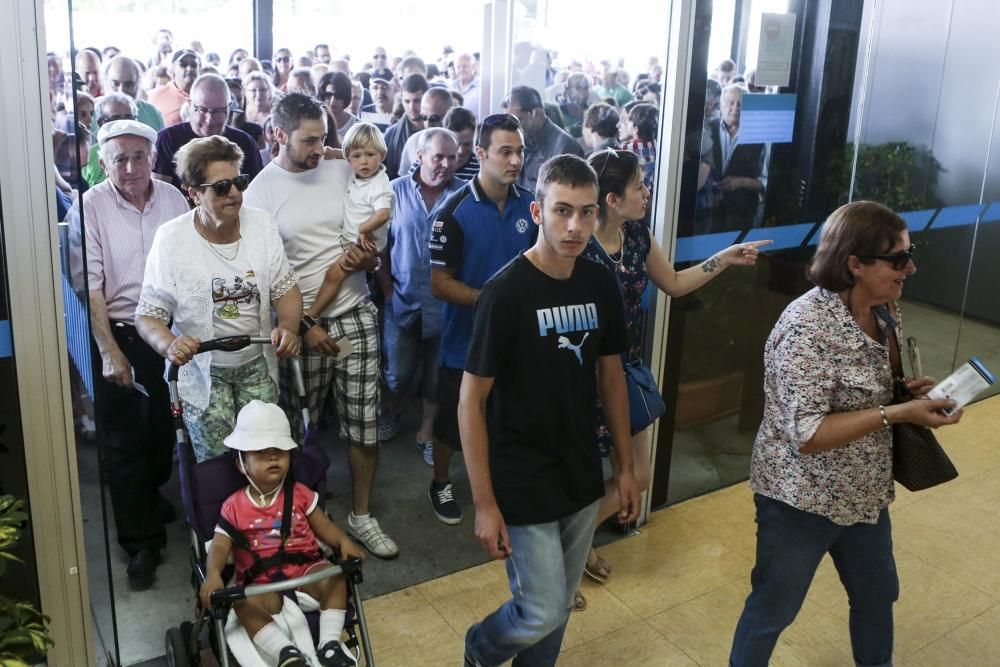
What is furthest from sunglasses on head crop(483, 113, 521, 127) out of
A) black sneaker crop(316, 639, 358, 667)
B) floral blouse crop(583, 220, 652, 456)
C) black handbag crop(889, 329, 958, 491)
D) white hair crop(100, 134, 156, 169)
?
black sneaker crop(316, 639, 358, 667)

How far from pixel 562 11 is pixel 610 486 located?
192 cm

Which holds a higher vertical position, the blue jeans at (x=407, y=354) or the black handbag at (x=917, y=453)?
the black handbag at (x=917, y=453)

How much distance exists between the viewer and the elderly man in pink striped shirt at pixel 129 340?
305 cm

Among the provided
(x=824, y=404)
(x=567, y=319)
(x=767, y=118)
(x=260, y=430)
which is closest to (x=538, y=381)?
(x=567, y=319)

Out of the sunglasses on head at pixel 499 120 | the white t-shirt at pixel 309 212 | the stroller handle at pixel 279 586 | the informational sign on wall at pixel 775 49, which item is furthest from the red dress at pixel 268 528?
the informational sign on wall at pixel 775 49

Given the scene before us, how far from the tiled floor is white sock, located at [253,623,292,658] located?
67cm

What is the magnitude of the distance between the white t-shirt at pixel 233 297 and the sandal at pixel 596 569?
4.98 feet

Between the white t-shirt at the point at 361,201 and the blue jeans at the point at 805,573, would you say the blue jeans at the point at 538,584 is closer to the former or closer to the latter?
the blue jeans at the point at 805,573

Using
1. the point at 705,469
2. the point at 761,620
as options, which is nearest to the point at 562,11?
the point at 705,469

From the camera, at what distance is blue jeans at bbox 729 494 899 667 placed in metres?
2.46

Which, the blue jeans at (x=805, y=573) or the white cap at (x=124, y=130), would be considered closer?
the blue jeans at (x=805, y=573)

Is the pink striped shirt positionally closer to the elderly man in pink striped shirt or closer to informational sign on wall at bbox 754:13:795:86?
the elderly man in pink striped shirt

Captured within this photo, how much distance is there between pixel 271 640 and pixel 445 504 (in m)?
1.60

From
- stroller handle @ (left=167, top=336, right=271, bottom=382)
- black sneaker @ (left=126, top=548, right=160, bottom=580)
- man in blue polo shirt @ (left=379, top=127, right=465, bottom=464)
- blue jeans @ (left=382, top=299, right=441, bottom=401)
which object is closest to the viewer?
stroller handle @ (left=167, top=336, right=271, bottom=382)
